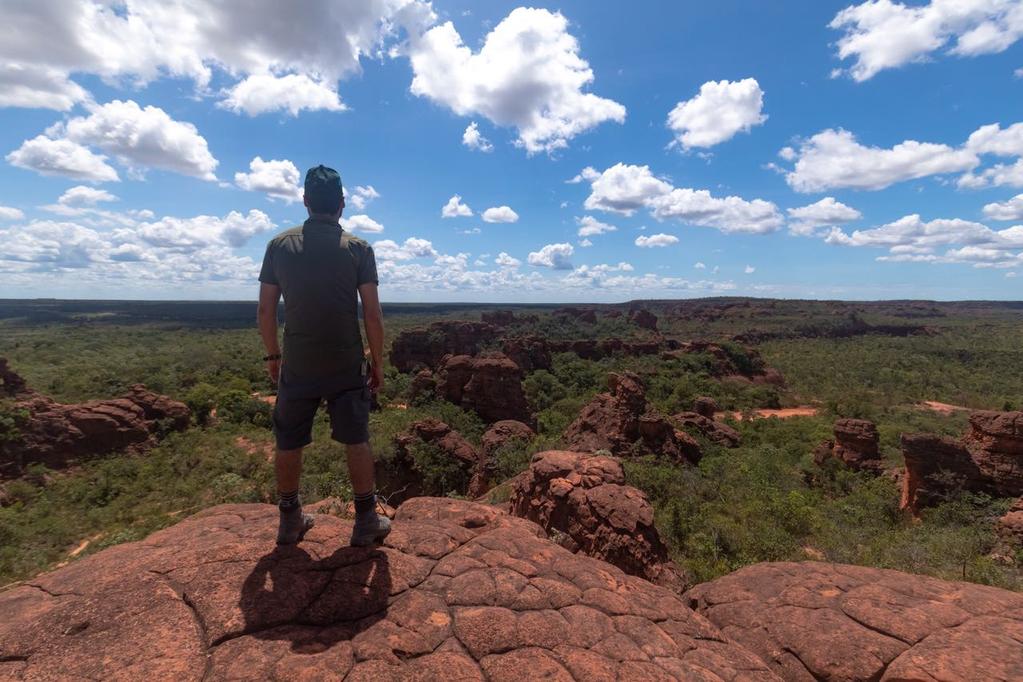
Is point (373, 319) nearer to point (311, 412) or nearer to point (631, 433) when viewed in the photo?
point (311, 412)

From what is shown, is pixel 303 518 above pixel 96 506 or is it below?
above

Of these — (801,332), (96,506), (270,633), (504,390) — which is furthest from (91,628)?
(801,332)

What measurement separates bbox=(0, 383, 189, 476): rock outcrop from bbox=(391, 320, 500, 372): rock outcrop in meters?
21.2

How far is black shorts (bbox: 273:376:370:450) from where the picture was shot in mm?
3740

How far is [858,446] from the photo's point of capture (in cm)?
1895

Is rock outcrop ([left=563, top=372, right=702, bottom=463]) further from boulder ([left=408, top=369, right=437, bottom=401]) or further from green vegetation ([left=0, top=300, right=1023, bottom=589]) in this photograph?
boulder ([left=408, top=369, right=437, bottom=401])

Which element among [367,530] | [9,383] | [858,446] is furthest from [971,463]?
[9,383]

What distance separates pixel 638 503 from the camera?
8219 millimetres

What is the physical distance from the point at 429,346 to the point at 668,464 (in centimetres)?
3049

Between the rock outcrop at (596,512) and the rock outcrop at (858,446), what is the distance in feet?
48.3

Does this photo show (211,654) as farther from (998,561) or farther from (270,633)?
(998,561)

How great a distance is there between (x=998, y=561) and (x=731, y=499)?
6.36 meters

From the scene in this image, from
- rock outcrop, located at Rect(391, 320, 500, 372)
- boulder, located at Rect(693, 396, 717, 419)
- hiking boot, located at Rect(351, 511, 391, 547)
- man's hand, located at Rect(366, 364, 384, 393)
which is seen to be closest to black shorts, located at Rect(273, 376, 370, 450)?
man's hand, located at Rect(366, 364, 384, 393)

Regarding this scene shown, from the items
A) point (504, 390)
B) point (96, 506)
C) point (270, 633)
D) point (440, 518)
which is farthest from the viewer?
point (504, 390)
